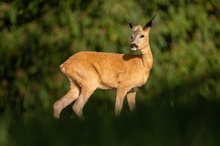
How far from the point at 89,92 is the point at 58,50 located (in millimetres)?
2448

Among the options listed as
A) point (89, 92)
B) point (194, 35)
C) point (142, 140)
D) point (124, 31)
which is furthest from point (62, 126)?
point (194, 35)

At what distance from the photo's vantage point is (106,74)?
22.2 feet

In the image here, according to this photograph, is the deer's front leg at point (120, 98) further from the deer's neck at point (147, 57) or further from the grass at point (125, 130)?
the grass at point (125, 130)

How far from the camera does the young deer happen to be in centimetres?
652

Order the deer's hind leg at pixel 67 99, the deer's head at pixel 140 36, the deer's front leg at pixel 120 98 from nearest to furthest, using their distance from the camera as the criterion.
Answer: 1. the deer's head at pixel 140 36
2. the deer's front leg at pixel 120 98
3. the deer's hind leg at pixel 67 99

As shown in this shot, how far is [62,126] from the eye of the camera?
10.2ft

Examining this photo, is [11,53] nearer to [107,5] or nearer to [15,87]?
[15,87]

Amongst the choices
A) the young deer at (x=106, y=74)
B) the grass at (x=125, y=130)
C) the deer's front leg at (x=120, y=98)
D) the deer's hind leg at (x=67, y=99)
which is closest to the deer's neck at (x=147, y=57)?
the young deer at (x=106, y=74)

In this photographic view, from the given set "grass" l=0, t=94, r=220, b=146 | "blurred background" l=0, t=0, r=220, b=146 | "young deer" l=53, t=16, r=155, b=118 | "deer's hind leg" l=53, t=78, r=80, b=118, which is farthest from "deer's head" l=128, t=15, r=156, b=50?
"grass" l=0, t=94, r=220, b=146

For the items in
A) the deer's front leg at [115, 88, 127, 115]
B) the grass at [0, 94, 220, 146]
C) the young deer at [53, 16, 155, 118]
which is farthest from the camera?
the young deer at [53, 16, 155, 118]

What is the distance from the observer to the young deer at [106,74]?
652 centimetres

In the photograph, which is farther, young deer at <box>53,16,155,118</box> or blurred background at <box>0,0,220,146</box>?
blurred background at <box>0,0,220,146</box>

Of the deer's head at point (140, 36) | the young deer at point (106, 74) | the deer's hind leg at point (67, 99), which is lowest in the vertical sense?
the deer's hind leg at point (67, 99)

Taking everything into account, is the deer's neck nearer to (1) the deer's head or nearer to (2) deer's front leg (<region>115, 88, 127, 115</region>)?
(1) the deer's head
